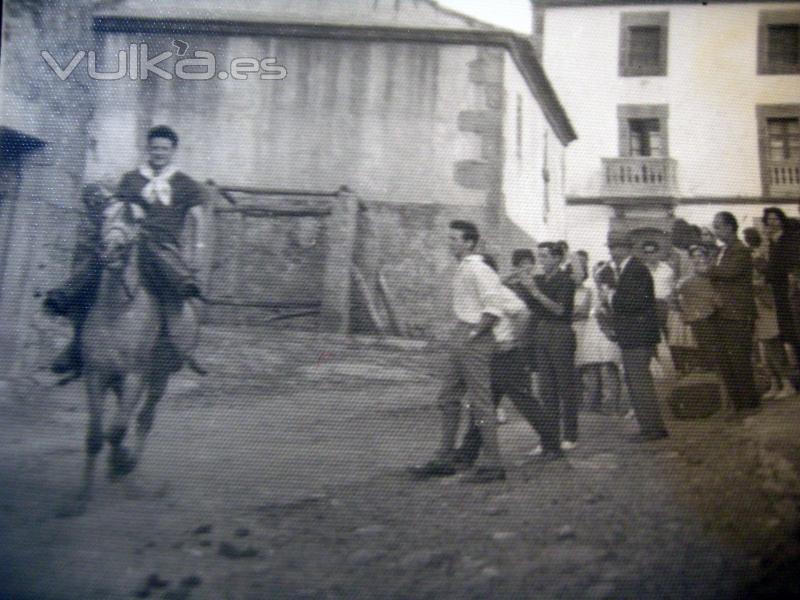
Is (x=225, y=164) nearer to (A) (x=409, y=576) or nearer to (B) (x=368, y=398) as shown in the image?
(B) (x=368, y=398)

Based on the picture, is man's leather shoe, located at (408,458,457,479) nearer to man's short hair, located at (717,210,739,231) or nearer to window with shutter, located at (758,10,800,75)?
man's short hair, located at (717,210,739,231)

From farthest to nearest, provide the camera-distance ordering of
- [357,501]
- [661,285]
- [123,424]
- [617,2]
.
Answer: [617,2], [661,285], [123,424], [357,501]

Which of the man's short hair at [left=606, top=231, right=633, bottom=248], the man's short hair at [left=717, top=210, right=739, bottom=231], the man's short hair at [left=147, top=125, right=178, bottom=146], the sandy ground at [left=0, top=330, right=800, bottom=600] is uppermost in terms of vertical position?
the man's short hair at [left=147, top=125, right=178, bottom=146]

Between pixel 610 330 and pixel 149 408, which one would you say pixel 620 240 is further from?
pixel 149 408

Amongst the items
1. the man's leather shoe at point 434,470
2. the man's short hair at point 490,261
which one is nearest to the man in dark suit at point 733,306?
the man's short hair at point 490,261

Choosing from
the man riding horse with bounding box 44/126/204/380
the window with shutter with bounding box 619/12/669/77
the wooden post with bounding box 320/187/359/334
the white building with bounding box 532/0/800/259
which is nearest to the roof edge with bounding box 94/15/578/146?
the white building with bounding box 532/0/800/259

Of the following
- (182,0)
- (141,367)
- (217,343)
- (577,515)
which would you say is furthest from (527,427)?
(182,0)

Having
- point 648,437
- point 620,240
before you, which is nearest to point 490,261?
point 620,240
